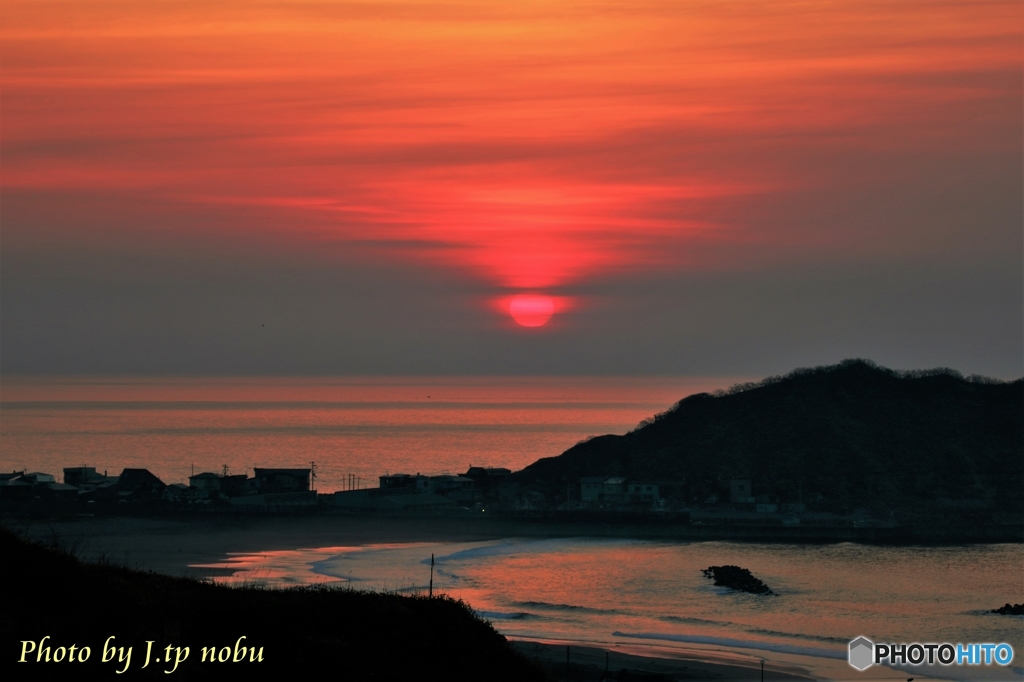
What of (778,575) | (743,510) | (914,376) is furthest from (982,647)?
(914,376)

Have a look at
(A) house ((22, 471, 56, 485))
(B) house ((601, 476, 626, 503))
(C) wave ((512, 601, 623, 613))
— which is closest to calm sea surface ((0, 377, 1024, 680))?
(C) wave ((512, 601, 623, 613))

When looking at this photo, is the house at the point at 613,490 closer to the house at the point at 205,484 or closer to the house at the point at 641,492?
the house at the point at 641,492

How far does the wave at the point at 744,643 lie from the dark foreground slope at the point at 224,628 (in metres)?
19.1

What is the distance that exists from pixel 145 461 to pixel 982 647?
401 feet

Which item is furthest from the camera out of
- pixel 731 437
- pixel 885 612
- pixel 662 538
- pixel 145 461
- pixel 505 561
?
pixel 145 461

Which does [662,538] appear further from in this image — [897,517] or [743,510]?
[897,517]

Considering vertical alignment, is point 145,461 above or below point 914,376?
below

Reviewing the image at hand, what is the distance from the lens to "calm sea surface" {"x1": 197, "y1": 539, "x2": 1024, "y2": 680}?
38094 mm

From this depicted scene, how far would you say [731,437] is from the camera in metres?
107

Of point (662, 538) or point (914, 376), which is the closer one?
point (662, 538)

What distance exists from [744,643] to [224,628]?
2378cm

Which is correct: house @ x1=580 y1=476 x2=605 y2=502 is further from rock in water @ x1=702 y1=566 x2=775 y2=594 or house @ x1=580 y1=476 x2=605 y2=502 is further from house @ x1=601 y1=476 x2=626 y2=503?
rock in water @ x1=702 y1=566 x2=775 y2=594

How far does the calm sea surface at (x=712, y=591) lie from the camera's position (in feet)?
125

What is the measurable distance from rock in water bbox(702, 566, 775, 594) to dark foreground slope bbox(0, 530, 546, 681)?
30916mm
